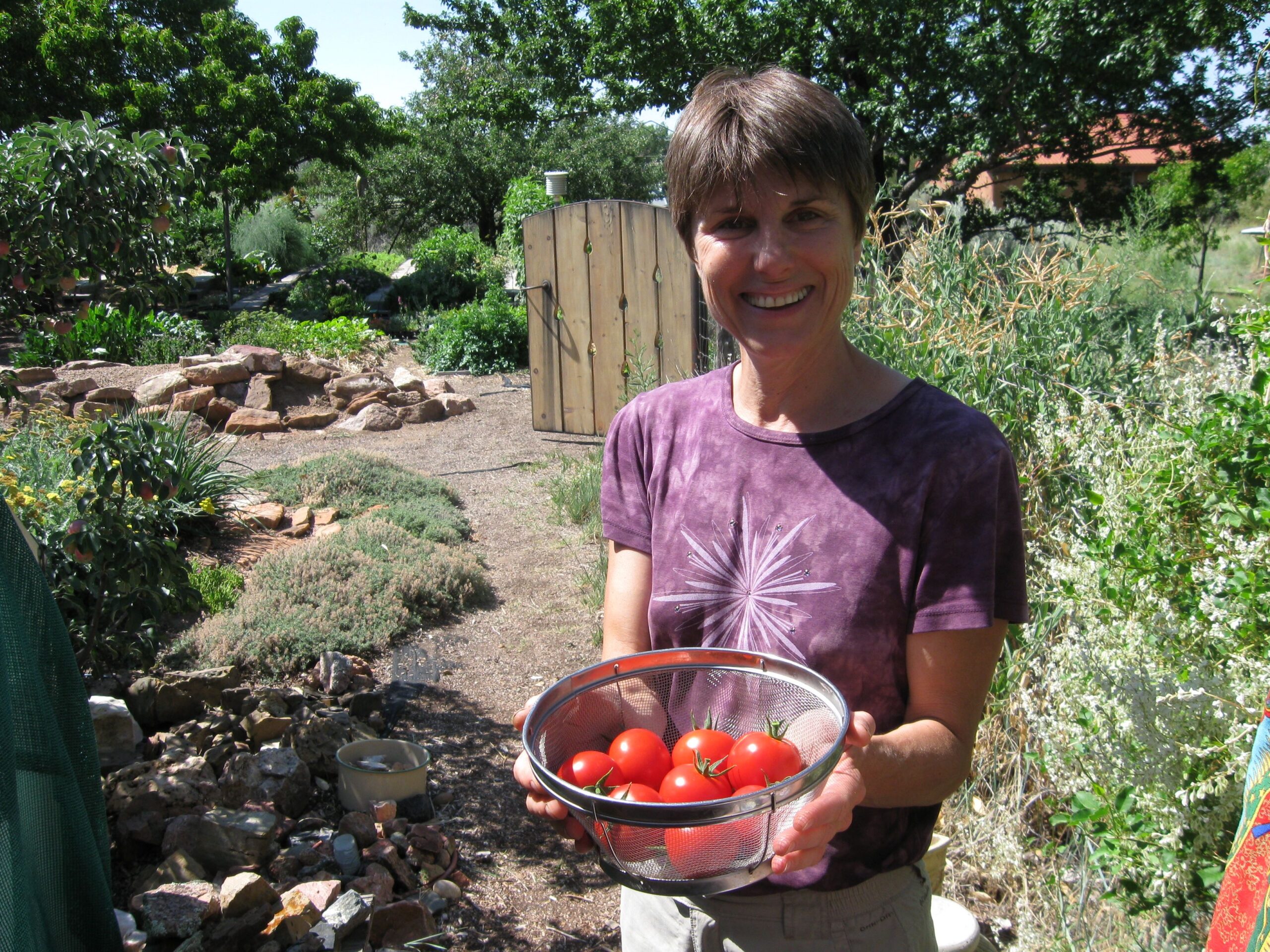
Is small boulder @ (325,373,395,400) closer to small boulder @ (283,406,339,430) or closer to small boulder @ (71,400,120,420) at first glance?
small boulder @ (283,406,339,430)

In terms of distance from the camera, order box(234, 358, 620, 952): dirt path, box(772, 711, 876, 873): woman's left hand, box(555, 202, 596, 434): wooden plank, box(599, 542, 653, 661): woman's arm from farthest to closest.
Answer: box(555, 202, 596, 434): wooden plank → box(234, 358, 620, 952): dirt path → box(599, 542, 653, 661): woman's arm → box(772, 711, 876, 873): woman's left hand

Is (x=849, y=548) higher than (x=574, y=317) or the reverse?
the reverse

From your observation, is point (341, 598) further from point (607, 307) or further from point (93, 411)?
point (607, 307)

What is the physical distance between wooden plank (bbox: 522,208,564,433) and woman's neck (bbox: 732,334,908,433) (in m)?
7.28

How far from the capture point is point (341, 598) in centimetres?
475

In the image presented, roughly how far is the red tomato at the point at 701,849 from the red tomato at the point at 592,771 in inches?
5.1

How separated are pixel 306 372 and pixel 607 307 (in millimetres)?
3737

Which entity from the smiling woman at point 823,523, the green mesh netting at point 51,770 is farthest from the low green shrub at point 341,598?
the smiling woman at point 823,523

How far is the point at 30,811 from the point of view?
159 centimetres

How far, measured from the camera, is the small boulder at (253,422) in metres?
8.97

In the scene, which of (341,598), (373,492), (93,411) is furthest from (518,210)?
(341,598)

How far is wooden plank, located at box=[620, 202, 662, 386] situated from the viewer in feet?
25.8

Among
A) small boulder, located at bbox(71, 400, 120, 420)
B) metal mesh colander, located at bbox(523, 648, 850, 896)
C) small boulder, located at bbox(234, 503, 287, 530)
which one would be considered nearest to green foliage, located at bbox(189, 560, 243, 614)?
small boulder, located at bbox(234, 503, 287, 530)

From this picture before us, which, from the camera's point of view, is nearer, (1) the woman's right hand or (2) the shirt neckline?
(1) the woman's right hand
